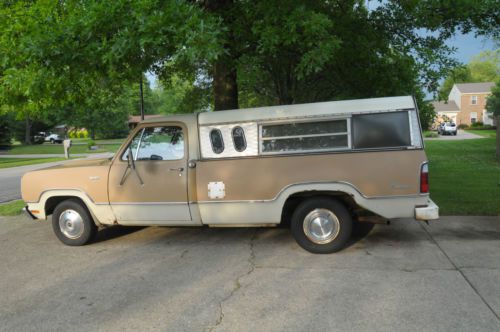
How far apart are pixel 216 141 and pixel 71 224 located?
2631mm

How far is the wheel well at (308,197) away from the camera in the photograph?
5.54 metres

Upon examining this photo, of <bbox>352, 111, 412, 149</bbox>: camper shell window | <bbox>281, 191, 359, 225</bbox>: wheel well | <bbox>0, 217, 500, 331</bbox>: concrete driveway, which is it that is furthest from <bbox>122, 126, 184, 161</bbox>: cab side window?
<bbox>352, 111, 412, 149</bbox>: camper shell window

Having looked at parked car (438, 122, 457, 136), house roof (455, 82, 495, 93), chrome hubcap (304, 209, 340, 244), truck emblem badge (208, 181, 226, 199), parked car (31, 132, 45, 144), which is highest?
house roof (455, 82, 495, 93)

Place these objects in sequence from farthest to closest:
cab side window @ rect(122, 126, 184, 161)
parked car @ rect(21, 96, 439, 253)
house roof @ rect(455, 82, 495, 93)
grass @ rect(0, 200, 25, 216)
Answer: house roof @ rect(455, 82, 495, 93), grass @ rect(0, 200, 25, 216), cab side window @ rect(122, 126, 184, 161), parked car @ rect(21, 96, 439, 253)

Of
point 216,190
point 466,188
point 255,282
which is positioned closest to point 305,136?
point 216,190

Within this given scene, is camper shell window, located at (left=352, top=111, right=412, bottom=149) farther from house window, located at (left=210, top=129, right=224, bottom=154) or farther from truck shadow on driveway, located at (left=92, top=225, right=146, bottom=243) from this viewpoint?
truck shadow on driveway, located at (left=92, top=225, right=146, bottom=243)

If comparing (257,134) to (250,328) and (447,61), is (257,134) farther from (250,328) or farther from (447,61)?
(447,61)

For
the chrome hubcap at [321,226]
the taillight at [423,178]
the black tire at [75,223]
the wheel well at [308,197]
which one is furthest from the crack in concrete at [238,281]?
the black tire at [75,223]

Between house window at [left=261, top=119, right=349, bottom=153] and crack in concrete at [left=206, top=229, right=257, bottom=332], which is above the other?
house window at [left=261, top=119, right=349, bottom=153]

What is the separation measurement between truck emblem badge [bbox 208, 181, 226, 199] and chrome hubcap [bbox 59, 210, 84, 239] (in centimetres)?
216

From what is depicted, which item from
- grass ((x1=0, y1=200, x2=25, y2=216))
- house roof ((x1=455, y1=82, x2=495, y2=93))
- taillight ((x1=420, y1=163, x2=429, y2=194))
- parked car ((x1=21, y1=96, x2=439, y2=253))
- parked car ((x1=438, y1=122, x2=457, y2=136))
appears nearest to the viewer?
taillight ((x1=420, y1=163, x2=429, y2=194))

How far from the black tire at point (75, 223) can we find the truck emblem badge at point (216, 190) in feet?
6.65

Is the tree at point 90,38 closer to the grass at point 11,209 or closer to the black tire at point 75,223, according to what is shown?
the black tire at point 75,223

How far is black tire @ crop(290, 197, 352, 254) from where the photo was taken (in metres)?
5.44
